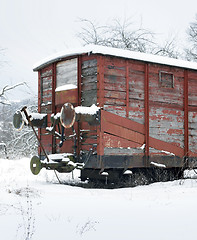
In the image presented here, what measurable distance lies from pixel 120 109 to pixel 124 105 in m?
0.18

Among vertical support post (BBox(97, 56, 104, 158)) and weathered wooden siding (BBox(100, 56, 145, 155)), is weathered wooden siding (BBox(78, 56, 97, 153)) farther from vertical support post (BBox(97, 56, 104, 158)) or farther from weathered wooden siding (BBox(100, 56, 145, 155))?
weathered wooden siding (BBox(100, 56, 145, 155))

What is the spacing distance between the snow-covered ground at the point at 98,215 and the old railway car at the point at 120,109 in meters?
1.84

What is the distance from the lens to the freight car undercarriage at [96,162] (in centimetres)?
815

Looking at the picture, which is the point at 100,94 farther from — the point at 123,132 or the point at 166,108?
the point at 166,108

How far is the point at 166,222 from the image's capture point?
4578 millimetres

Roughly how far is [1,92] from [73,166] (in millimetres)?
13042

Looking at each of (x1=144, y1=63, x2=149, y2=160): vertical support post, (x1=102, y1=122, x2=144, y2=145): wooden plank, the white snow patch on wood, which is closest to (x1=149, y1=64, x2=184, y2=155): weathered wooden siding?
(x1=144, y1=63, x2=149, y2=160): vertical support post

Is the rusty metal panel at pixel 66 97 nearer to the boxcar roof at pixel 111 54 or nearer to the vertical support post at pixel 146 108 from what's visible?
the boxcar roof at pixel 111 54

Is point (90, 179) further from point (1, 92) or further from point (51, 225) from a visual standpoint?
point (1, 92)

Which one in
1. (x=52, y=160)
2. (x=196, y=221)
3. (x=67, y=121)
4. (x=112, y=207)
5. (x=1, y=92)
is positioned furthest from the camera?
(x=1, y=92)

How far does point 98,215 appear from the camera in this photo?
4.95 m

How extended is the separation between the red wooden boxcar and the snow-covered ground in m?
1.81

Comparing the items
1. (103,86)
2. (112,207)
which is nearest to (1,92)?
(103,86)

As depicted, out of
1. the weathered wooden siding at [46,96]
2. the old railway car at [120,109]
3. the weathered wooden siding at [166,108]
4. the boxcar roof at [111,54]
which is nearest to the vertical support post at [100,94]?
the old railway car at [120,109]
